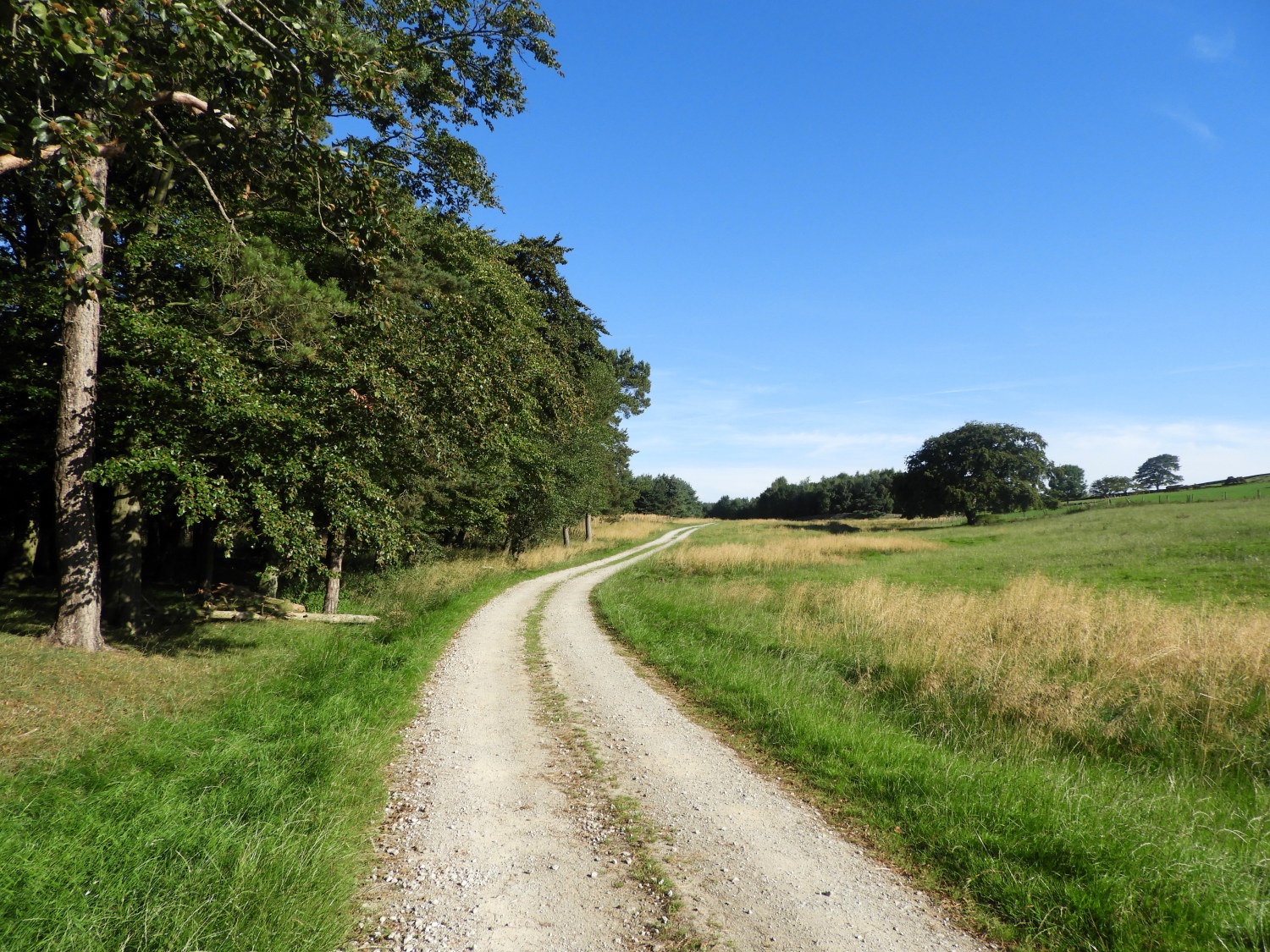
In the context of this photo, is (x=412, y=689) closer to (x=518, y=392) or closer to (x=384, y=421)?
(x=384, y=421)

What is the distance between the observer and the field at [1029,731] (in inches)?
158

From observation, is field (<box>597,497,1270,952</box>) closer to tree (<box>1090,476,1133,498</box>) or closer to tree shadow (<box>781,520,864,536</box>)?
tree shadow (<box>781,520,864,536</box>)

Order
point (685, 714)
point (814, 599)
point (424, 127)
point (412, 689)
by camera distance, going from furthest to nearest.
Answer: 1. point (814, 599)
2. point (424, 127)
3. point (412, 689)
4. point (685, 714)

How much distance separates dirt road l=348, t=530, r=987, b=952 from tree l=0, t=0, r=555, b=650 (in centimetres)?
536

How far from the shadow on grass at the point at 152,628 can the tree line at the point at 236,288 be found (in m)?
0.85

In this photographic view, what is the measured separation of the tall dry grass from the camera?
7.37m

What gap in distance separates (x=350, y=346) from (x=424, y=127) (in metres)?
5.86

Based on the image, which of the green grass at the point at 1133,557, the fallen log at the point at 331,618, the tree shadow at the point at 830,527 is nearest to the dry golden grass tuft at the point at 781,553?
the green grass at the point at 1133,557

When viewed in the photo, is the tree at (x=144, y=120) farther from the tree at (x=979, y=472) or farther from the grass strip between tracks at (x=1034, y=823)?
the tree at (x=979, y=472)

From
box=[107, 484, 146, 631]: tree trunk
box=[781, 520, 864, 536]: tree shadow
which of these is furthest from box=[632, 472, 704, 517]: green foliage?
box=[107, 484, 146, 631]: tree trunk

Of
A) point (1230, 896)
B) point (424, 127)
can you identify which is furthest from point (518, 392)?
point (1230, 896)

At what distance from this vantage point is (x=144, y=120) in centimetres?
684

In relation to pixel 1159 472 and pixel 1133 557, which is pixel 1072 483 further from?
pixel 1133 557

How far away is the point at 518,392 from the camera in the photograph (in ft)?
48.5
